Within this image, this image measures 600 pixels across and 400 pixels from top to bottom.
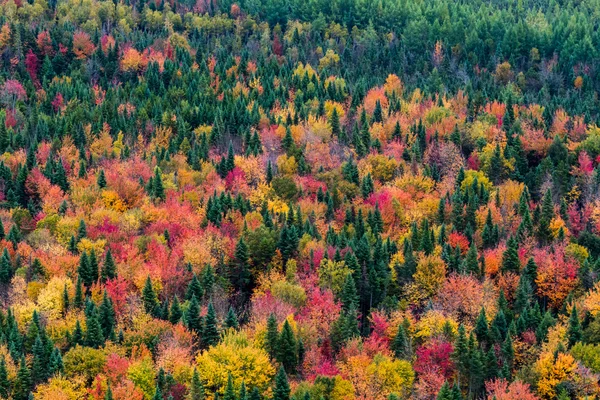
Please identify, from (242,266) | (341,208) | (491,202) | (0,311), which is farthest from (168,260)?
(491,202)

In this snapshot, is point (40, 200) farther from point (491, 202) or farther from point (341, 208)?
point (491, 202)

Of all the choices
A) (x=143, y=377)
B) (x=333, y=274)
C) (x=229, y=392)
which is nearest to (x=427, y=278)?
(x=333, y=274)

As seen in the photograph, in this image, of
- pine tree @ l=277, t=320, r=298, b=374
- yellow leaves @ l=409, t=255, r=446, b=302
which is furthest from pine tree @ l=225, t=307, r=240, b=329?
yellow leaves @ l=409, t=255, r=446, b=302

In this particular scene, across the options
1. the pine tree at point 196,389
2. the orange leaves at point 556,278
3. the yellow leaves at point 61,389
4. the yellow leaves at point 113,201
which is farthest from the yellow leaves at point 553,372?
the yellow leaves at point 113,201

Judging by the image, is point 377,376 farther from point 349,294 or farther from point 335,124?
point 335,124

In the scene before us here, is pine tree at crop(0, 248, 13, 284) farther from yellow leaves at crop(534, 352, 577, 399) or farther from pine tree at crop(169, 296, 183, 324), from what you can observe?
yellow leaves at crop(534, 352, 577, 399)

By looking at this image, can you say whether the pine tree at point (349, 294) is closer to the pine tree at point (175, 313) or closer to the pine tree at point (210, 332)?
the pine tree at point (210, 332)

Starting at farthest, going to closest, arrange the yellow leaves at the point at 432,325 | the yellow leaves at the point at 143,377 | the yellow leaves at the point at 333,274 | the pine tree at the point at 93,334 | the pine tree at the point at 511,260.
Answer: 1. the pine tree at the point at 511,260
2. the yellow leaves at the point at 333,274
3. the yellow leaves at the point at 432,325
4. the pine tree at the point at 93,334
5. the yellow leaves at the point at 143,377
